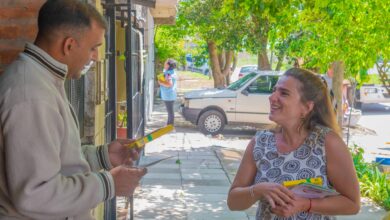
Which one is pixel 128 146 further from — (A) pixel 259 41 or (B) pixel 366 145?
(A) pixel 259 41

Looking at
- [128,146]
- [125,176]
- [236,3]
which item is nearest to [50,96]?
[125,176]

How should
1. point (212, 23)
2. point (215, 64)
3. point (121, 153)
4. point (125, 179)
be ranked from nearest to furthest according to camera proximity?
point (125, 179) < point (121, 153) < point (212, 23) < point (215, 64)

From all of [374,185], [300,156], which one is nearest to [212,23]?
[374,185]

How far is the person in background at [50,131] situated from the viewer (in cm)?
198

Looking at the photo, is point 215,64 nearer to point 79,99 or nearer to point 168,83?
point 168,83

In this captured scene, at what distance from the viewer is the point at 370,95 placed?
23312 mm

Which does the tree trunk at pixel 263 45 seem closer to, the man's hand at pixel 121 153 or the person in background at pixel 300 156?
the person in background at pixel 300 156

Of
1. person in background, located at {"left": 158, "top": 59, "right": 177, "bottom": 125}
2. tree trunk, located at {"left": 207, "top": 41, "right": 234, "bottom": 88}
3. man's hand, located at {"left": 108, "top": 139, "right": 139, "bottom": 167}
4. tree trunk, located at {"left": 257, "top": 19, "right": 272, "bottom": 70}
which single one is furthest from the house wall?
man's hand, located at {"left": 108, "top": 139, "right": 139, "bottom": 167}

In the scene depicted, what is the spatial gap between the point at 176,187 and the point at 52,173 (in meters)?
7.09

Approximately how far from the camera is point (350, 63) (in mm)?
9234

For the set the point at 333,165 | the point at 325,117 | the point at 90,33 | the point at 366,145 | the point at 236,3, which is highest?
the point at 236,3

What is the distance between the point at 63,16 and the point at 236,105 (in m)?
13.7

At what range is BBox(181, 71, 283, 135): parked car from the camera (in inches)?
620

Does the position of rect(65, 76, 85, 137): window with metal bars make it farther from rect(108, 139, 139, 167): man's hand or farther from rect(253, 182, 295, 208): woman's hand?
rect(253, 182, 295, 208): woman's hand
